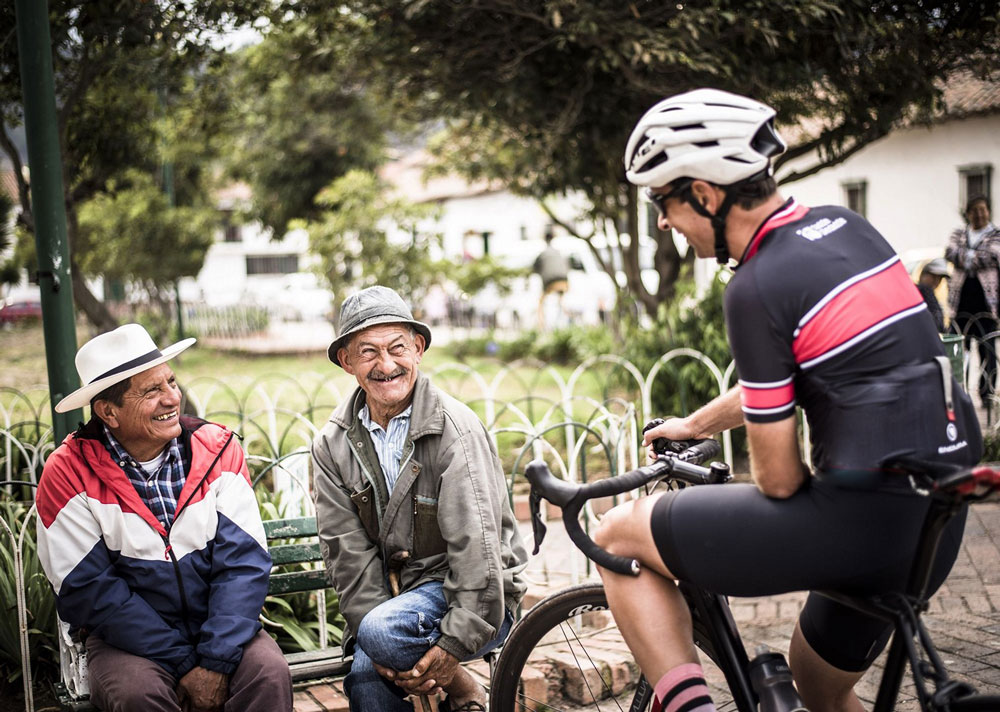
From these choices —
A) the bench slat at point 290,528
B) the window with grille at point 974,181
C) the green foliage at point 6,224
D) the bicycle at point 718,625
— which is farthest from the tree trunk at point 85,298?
the green foliage at point 6,224

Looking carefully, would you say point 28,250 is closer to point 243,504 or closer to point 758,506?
point 243,504

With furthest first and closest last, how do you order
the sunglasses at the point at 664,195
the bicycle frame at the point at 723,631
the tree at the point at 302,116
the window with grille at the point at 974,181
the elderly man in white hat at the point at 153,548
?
1. the window with grille at the point at 974,181
2. the tree at the point at 302,116
3. the elderly man in white hat at the point at 153,548
4. the bicycle frame at the point at 723,631
5. the sunglasses at the point at 664,195

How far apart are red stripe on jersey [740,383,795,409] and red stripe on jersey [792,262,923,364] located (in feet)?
0.27

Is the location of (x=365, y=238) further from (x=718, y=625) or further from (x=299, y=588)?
(x=718, y=625)

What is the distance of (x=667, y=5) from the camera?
242 inches

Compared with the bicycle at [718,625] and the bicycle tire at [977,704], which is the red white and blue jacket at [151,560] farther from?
the bicycle tire at [977,704]

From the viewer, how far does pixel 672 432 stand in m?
2.73

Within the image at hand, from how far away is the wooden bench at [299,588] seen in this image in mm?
3297

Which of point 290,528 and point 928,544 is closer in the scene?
point 928,544

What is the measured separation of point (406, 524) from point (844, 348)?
62.0 inches

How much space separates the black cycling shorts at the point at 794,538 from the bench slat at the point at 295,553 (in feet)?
6.01

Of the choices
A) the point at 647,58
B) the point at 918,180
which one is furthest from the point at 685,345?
the point at 918,180

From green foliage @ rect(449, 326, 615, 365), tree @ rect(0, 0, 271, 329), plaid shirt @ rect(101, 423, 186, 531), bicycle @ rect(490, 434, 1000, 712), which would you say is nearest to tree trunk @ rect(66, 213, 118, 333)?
tree @ rect(0, 0, 271, 329)

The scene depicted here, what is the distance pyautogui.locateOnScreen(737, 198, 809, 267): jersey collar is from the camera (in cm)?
223
